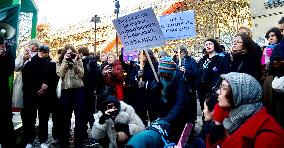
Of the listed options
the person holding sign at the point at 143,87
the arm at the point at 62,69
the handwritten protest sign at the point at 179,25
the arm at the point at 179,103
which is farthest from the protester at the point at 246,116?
the handwritten protest sign at the point at 179,25

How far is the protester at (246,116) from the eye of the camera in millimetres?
2588

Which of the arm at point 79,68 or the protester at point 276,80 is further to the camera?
the arm at point 79,68

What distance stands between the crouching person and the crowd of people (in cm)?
1

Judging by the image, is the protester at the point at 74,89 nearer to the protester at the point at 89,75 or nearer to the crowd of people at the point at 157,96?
the crowd of people at the point at 157,96

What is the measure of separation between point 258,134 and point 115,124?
2670mm

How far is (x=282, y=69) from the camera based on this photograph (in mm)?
4773

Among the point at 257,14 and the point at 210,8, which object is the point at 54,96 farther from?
the point at 210,8

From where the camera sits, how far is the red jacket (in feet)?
8.32

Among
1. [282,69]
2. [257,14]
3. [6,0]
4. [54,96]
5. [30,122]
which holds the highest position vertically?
[257,14]

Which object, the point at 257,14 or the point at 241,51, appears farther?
the point at 257,14

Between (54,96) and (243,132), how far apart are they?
5582 millimetres

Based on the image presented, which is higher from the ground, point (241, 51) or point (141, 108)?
point (241, 51)

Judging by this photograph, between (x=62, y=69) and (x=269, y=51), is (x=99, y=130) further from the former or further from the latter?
(x=269, y=51)

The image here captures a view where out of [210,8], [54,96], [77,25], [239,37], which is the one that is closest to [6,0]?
[54,96]
